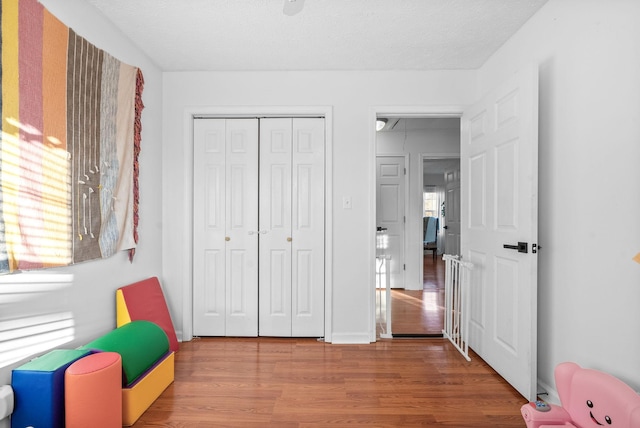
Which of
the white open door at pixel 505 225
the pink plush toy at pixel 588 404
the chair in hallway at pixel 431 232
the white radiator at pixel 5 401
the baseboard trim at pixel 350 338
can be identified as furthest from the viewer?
the chair in hallway at pixel 431 232

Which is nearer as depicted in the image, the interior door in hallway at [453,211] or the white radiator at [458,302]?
the white radiator at [458,302]

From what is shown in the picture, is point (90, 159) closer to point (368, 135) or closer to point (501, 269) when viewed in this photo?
point (368, 135)

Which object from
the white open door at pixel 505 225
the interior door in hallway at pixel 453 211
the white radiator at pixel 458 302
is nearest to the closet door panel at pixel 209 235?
the white radiator at pixel 458 302

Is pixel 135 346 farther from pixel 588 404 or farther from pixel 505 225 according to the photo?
pixel 505 225

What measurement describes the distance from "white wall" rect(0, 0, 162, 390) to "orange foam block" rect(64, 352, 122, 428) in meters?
0.32

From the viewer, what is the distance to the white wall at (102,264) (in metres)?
1.59

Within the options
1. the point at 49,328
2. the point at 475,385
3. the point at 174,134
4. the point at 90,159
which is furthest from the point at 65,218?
the point at 475,385

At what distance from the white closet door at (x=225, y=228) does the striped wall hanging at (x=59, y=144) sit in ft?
2.18

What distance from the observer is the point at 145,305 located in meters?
2.47

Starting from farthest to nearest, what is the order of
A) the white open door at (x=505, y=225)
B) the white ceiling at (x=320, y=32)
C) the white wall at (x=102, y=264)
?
1. the white ceiling at (x=320, y=32)
2. the white open door at (x=505, y=225)
3. the white wall at (x=102, y=264)

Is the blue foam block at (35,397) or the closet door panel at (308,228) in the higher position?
the closet door panel at (308,228)

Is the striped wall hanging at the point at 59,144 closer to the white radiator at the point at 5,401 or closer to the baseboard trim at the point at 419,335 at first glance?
the white radiator at the point at 5,401

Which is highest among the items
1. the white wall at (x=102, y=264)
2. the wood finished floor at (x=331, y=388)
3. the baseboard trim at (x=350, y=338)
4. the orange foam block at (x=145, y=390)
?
the white wall at (x=102, y=264)

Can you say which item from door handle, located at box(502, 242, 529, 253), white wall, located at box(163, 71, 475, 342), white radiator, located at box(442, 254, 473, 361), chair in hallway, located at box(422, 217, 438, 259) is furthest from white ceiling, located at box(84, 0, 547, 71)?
chair in hallway, located at box(422, 217, 438, 259)
